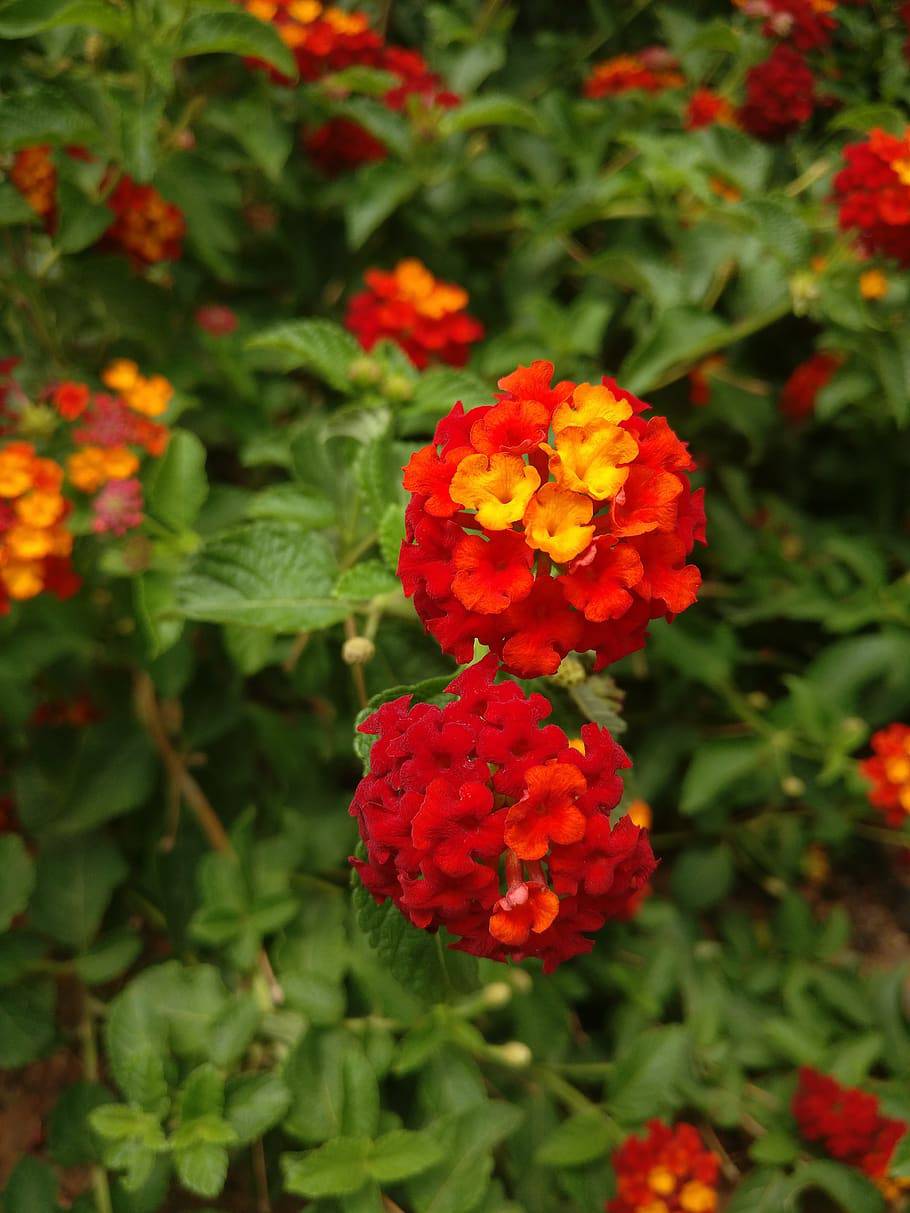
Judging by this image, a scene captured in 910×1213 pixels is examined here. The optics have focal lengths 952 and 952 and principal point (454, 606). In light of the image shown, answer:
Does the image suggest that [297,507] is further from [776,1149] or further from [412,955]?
[776,1149]

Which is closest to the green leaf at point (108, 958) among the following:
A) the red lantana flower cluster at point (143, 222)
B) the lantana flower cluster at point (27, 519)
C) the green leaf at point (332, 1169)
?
the green leaf at point (332, 1169)

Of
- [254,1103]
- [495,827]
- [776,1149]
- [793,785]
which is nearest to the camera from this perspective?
[495,827]

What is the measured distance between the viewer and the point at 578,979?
5.32 feet

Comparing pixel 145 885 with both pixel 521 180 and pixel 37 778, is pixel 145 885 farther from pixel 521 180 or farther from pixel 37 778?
pixel 521 180

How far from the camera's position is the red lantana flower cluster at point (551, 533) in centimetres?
75

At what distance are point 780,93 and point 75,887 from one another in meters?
1.60

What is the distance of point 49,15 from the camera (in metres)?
1.16

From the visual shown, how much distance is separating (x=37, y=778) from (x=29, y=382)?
2.03 ft

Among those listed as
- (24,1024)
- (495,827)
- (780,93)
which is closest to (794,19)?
(780,93)

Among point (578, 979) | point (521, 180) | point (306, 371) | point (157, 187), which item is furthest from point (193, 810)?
point (521, 180)

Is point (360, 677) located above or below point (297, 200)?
below

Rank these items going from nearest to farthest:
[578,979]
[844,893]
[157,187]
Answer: [157,187] < [578,979] < [844,893]

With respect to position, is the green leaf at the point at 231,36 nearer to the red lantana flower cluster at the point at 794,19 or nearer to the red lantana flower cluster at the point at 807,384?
the red lantana flower cluster at the point at 794,19

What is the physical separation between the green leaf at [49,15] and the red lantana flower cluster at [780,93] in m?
0.92
